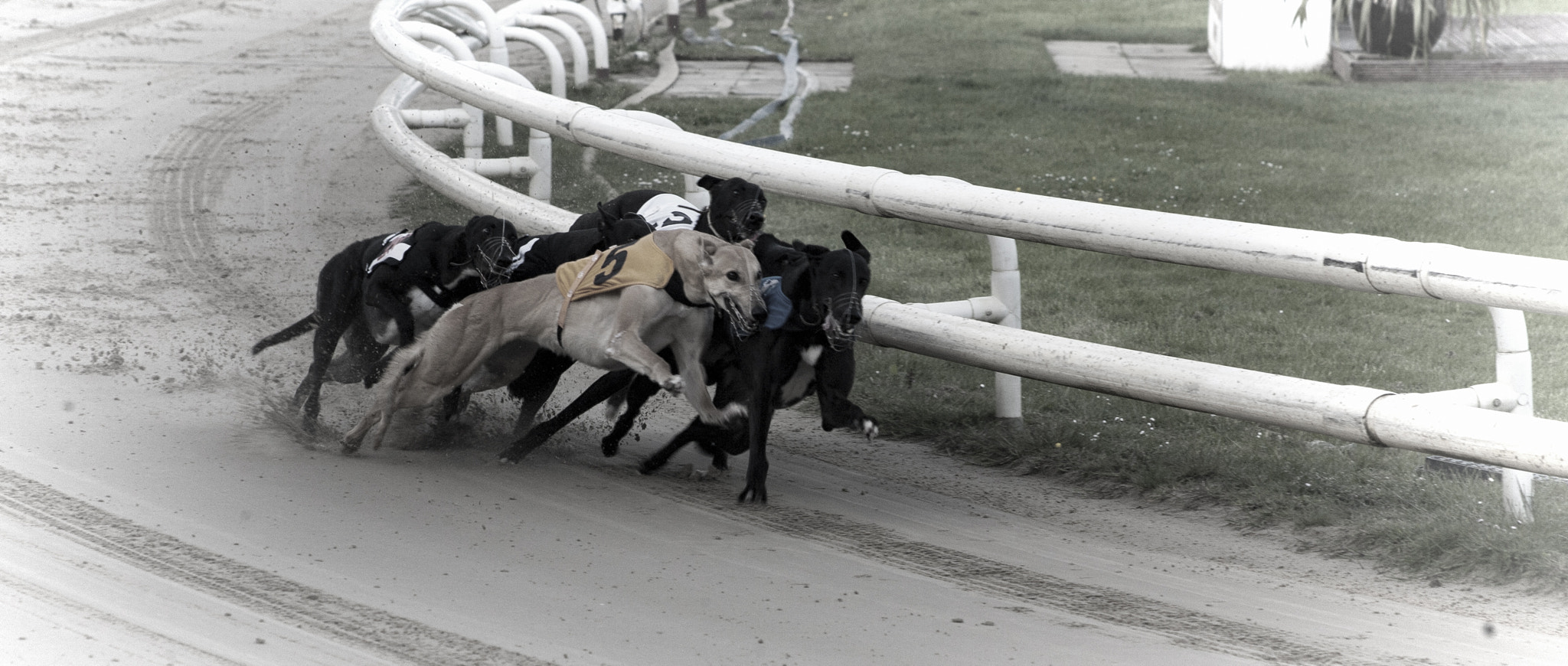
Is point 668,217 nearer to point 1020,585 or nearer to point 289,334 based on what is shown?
point 289,334

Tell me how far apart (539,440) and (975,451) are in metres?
1.37

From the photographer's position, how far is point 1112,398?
5.31 m

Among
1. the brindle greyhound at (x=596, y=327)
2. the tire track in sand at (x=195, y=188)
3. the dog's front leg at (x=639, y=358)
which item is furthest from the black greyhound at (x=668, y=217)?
the tire track in sand at (x=195, y=188)

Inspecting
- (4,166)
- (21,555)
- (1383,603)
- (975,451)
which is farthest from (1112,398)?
(4,166)

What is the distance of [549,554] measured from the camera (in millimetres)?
3592

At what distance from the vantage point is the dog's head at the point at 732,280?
4055 mm

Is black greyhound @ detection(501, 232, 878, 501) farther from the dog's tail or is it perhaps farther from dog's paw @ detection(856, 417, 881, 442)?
the dog's tail

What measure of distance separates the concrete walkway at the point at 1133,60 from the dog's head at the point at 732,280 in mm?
10691

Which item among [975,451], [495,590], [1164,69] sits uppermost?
[495,590]

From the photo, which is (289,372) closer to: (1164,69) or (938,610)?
(938,610)

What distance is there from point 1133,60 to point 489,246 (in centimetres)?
1218

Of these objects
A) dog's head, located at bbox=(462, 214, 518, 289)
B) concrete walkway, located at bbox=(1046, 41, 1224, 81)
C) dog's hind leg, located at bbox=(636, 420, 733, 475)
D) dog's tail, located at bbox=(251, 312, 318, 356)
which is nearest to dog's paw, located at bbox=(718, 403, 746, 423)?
dog's hind leg, located at bbox=(636, 420, 733, 475)

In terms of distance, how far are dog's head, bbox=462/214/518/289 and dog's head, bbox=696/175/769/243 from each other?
688mm

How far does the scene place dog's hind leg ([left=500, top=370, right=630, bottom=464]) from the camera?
4.54 meters
